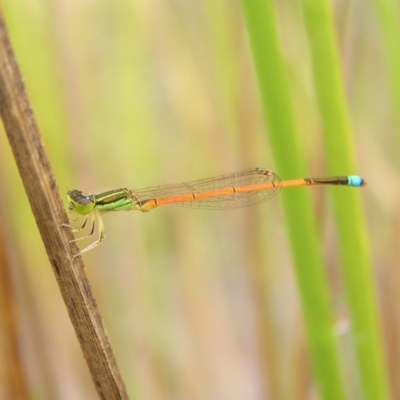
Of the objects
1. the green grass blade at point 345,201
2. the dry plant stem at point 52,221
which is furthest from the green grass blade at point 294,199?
the dry plant stem at point 52,221

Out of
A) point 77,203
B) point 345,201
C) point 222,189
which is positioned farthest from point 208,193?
point 345,201

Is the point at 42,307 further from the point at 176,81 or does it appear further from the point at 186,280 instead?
the point at 176,81

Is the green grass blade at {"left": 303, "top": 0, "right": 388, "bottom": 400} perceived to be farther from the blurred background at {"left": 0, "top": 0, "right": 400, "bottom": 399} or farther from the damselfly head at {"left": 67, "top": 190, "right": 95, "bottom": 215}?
the damselfly head at {"left": 67, "top": 190, "right": 95, "bottom": 215}

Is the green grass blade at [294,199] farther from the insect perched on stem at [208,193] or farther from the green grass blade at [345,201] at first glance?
the insect perched on stem at [208,193]

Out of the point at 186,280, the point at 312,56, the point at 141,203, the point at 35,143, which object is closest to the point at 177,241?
the point at 186,280

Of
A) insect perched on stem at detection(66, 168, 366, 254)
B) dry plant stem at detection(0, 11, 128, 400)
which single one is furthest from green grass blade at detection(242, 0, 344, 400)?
dry plant stem at detection(0, 11, 128, 400)
